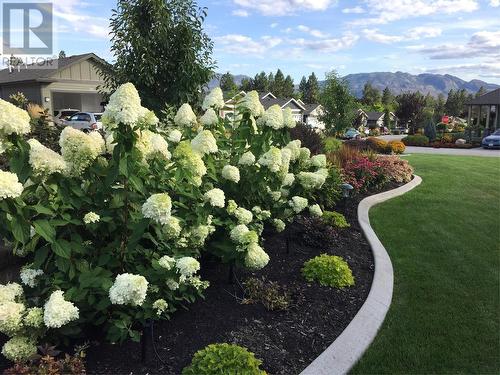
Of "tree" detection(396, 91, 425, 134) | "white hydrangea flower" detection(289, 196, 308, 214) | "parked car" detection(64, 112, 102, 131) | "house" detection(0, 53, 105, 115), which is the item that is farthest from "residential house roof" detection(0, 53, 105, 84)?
"tree" detection(396, 91, 425, 134)

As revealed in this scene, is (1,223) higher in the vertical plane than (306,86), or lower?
lower

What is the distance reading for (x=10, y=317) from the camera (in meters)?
2.76

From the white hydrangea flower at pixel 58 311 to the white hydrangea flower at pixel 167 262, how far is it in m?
0.62

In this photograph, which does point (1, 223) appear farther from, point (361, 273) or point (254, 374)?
point (361, 273)

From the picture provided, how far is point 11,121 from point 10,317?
4.21 feet

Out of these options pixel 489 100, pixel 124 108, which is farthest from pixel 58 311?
pixel 489 100

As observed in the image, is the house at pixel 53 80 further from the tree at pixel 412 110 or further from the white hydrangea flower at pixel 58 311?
the tree at pixel 412 110

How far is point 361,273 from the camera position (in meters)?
5.08

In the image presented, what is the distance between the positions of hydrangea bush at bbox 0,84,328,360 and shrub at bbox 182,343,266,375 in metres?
0.41

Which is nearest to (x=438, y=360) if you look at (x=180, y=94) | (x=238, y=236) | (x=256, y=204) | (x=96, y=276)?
(x=238, y=236)

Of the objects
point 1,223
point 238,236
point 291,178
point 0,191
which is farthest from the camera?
point 291,178

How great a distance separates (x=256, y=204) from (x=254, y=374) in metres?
2.32

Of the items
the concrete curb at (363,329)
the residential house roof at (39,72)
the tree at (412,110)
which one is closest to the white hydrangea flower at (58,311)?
the concrete curb at (363,329)

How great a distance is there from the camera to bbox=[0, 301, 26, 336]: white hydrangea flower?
275 centimetres
